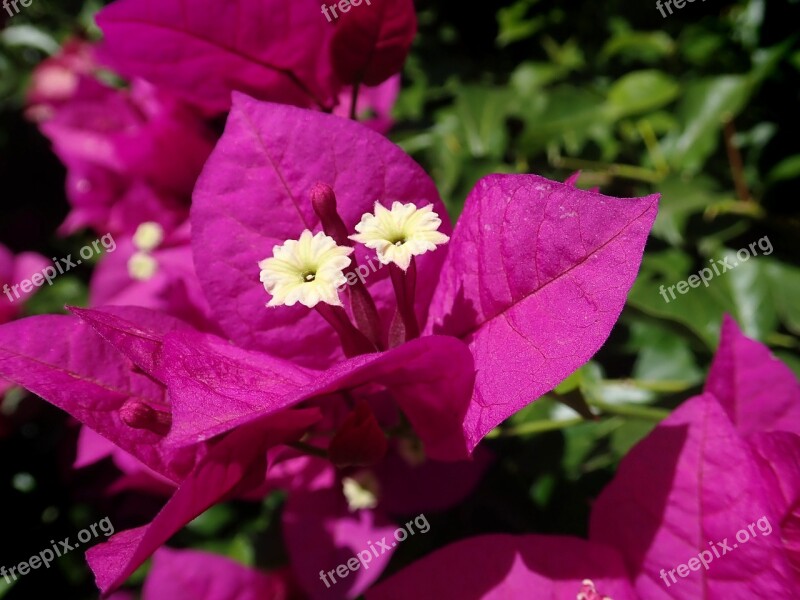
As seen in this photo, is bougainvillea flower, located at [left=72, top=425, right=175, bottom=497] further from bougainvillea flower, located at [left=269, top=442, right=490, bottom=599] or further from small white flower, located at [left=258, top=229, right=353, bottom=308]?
small white flower, located at [left=258, top=229, right=353, bottom=308]

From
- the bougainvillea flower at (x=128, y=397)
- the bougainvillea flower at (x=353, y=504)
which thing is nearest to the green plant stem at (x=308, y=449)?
the bougainvillea flower at (x=128, y=397)

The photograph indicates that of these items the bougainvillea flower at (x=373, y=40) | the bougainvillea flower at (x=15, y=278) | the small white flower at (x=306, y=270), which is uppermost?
the bougainvillea flower at (x=373, y=40)

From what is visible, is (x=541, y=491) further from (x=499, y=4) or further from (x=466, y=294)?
(x=499, y=4)

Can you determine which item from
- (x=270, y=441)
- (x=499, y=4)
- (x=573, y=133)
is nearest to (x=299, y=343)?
(x=270, y=441)

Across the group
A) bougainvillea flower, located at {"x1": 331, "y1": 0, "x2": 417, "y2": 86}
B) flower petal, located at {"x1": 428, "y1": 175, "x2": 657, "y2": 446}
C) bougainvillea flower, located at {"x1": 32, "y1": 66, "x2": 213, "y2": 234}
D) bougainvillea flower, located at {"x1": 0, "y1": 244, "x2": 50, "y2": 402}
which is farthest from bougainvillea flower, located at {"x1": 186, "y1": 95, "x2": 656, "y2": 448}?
bougainvillea flower, located at {"x1": 0, "y1": 244, "x2": 50, "y2": 402}

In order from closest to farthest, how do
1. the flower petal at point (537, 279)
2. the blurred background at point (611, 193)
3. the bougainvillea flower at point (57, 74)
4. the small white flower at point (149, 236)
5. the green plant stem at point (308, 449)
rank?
the flower petal at point (537, 279) < the green plant stem at point (308, 449) < the blurred background at point (611, 193) < the small white flower at point (149, 236) < the bougainvillea flower at point (57, 74)

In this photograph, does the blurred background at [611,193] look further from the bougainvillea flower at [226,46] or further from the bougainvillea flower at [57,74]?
the bougainvillea flower at [57,74]
